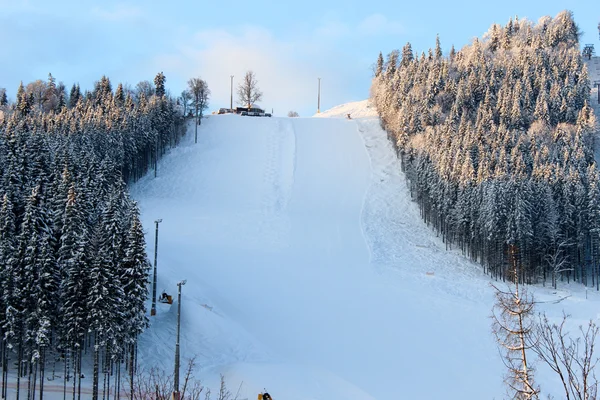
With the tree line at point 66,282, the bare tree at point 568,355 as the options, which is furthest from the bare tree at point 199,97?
the bare tree at point 568,355

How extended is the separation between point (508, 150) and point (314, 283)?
32.1 meters

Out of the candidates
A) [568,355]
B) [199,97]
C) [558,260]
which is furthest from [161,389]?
[199,97]

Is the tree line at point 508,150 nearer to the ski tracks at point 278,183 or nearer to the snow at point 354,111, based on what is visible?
the snow at point 354,111

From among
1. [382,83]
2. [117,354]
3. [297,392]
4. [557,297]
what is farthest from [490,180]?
[382,83]

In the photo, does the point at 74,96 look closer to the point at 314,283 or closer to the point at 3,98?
the point at 3,98

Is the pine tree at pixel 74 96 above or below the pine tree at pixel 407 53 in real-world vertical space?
below

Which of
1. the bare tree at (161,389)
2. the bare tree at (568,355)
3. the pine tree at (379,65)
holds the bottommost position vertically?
the bare tree at (161,389)

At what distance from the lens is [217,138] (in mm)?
93812

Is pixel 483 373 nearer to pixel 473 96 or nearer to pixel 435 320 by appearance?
pixel 435 320

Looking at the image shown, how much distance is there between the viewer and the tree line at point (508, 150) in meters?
55.9

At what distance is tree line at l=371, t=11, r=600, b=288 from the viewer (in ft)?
184

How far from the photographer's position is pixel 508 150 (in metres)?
65.3

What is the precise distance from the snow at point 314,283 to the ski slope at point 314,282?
0.14 metres

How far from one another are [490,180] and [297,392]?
39365 mm
